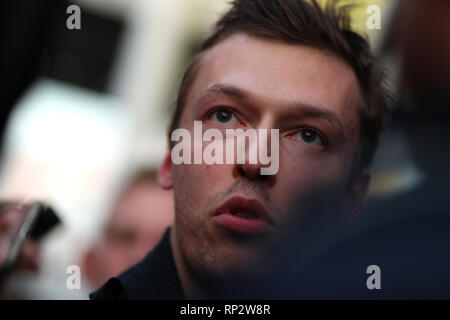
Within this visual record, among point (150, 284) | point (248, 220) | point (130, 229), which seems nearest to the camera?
point (248, 220)

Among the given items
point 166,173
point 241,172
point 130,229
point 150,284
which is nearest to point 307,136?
point 241,172

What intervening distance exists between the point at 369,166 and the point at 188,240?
0.36 meters

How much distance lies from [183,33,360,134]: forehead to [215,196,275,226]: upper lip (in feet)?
0.52

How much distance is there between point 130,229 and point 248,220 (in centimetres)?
87

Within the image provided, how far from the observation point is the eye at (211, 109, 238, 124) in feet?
3.26

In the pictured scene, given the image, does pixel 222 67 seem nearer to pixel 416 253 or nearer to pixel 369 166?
pixel 369 166

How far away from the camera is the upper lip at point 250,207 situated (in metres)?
0.93

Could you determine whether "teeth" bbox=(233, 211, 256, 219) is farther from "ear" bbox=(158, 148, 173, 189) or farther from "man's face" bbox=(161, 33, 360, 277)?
"ear" bbox=(158, 148, 173, 189)

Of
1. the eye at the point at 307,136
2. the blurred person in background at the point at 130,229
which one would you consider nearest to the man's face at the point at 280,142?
the eye at the point at 307,136

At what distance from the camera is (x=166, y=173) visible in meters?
1.08

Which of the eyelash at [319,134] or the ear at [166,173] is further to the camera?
the ear at [166,173]

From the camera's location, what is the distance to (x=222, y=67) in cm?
102

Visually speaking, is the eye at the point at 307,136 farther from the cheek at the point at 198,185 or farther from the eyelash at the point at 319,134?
the cheek at the point at 198,185

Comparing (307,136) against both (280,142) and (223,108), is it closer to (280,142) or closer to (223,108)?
(280,142)
